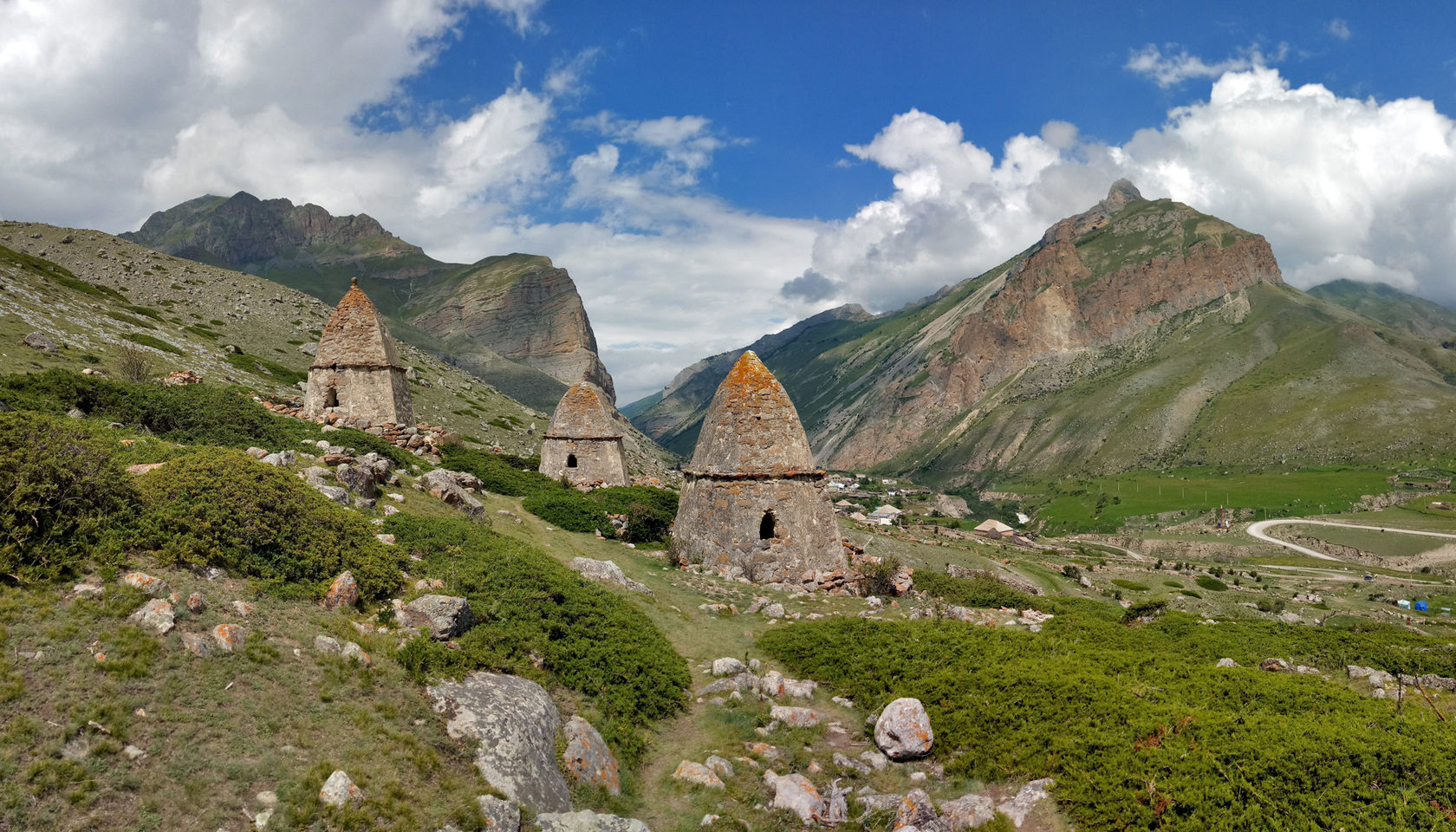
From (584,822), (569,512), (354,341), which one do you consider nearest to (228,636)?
(584,822)

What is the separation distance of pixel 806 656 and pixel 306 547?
8954mm

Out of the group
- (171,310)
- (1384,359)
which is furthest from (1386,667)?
(1384,359)

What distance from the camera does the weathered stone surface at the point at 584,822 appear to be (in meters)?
6.93

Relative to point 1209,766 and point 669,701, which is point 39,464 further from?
point 1209,766

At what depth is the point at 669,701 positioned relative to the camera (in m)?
10.7

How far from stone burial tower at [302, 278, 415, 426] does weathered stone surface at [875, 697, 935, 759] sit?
22.5m

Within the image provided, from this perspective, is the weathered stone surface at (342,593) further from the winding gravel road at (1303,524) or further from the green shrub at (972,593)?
the winding gravel road at (1303,524)

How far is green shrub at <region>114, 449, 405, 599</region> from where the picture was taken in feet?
28.8

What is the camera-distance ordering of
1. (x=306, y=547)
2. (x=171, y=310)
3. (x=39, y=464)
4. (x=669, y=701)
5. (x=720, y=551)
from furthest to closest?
(x=171, y=310)
(x=720, y=551)
(x=669, y=701)
(x=306, y=547)
(x=39, y=464)

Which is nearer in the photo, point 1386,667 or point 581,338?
point 1386,667

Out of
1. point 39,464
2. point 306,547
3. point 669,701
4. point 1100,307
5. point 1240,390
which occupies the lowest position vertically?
point 669,701

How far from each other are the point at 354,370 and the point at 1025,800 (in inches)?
1014

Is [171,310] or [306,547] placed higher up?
[171,310]

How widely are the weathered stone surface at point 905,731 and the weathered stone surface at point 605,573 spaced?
318 inches
